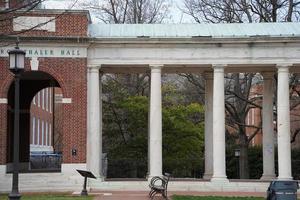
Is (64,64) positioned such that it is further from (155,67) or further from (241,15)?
(241,15)

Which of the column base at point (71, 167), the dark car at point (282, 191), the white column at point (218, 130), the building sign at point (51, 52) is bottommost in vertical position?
the dark car at point (282, 191)

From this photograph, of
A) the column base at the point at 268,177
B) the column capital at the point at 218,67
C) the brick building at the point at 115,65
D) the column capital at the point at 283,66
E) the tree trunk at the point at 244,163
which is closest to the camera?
the brick building at the point at 115,65

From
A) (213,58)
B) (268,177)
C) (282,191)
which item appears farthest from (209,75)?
(282,191)

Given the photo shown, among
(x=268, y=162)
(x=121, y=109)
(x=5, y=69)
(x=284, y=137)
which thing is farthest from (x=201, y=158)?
(x=5, y=69)

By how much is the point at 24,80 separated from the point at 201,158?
12.8 m

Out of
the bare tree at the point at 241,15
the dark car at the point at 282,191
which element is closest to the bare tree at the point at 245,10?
the bare tree at the point at 241,15

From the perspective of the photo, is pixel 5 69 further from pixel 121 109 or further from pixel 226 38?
pixel 121 109

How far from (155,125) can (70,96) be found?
4.21m

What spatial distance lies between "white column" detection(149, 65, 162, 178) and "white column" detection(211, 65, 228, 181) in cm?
257

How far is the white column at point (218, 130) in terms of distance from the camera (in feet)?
93.2

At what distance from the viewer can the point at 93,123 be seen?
2878 cm

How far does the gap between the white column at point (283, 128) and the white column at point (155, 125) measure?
5582mm

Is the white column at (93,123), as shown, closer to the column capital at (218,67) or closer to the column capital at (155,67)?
the column capital at (155,67)

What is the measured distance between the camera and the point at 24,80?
3472 cm
